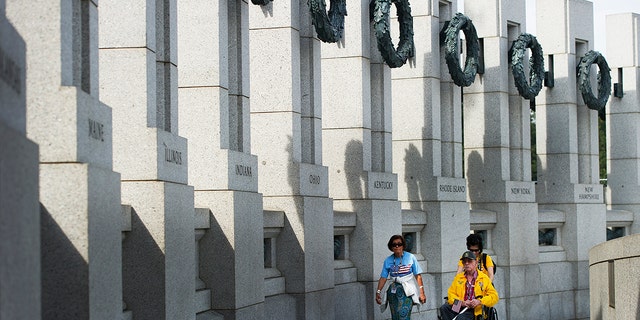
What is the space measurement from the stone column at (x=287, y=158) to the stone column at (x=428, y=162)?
578 centimetres

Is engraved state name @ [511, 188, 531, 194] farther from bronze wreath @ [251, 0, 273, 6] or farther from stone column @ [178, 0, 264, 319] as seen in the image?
stone column @ [178, 0, 264, 319]

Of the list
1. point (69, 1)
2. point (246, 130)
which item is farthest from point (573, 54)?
point (69, 1)

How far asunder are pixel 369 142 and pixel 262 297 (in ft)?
20.4

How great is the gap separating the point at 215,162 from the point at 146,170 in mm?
3035

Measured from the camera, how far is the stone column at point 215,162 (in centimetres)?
1684

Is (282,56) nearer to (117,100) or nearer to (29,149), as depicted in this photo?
(117,100)

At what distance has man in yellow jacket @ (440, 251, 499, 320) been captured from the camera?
1512 centimetres

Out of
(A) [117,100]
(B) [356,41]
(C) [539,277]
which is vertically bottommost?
(C) [539,277]

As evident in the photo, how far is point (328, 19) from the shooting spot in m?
20.9

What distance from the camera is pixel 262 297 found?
18.1 m

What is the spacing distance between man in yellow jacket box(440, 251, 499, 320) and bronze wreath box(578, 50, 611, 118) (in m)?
18.2

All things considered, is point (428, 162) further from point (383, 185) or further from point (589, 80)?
point (589, 80)

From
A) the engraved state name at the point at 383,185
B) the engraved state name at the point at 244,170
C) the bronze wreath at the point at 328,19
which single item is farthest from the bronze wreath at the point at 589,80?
the engraved state name at the point at 244,170

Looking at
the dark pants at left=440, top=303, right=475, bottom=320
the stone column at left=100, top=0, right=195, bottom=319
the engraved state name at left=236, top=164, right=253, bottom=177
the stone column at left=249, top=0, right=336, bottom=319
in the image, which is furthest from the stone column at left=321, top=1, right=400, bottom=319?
the stone column at left=100, top=0, right=195, bottom=319
